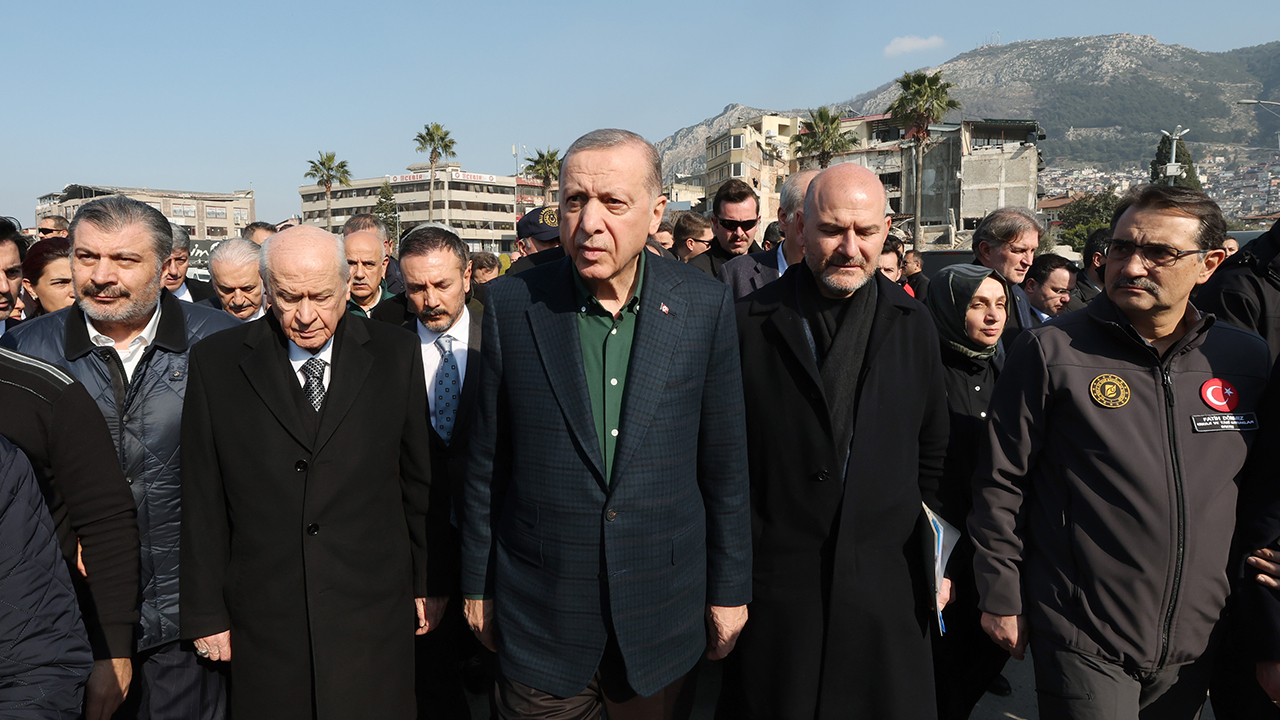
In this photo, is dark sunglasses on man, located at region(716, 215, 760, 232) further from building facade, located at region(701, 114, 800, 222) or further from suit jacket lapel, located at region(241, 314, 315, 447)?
building facade, located at region(701, 114, 800, 222)

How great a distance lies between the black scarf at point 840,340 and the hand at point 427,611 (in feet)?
5.63

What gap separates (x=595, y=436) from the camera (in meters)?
2.21

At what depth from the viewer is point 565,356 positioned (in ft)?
7.45

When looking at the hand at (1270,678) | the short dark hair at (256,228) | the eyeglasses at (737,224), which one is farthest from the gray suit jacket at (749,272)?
the short dark hair at (256,228)

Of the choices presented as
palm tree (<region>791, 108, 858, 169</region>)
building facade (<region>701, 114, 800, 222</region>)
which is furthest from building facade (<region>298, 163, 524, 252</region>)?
palm tree (<region>791, 108, 858, 169</region>)

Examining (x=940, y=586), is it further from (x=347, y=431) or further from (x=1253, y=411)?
(x=347, y=431)

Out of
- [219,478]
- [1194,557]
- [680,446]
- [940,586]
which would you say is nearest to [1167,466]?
[1194,557]

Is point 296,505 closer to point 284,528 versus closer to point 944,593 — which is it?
point 284,528

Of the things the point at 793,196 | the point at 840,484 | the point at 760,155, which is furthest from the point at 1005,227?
the point at 760,155

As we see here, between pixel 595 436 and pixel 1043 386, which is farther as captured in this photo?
pixel 1043 386

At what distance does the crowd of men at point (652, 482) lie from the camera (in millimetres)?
2270

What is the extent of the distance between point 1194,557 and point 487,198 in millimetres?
96563

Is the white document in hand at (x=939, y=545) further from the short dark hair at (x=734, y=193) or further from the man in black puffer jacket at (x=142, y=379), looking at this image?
the short dark hair at (x=734, y=193)

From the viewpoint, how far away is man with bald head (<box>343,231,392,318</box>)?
187 inches
